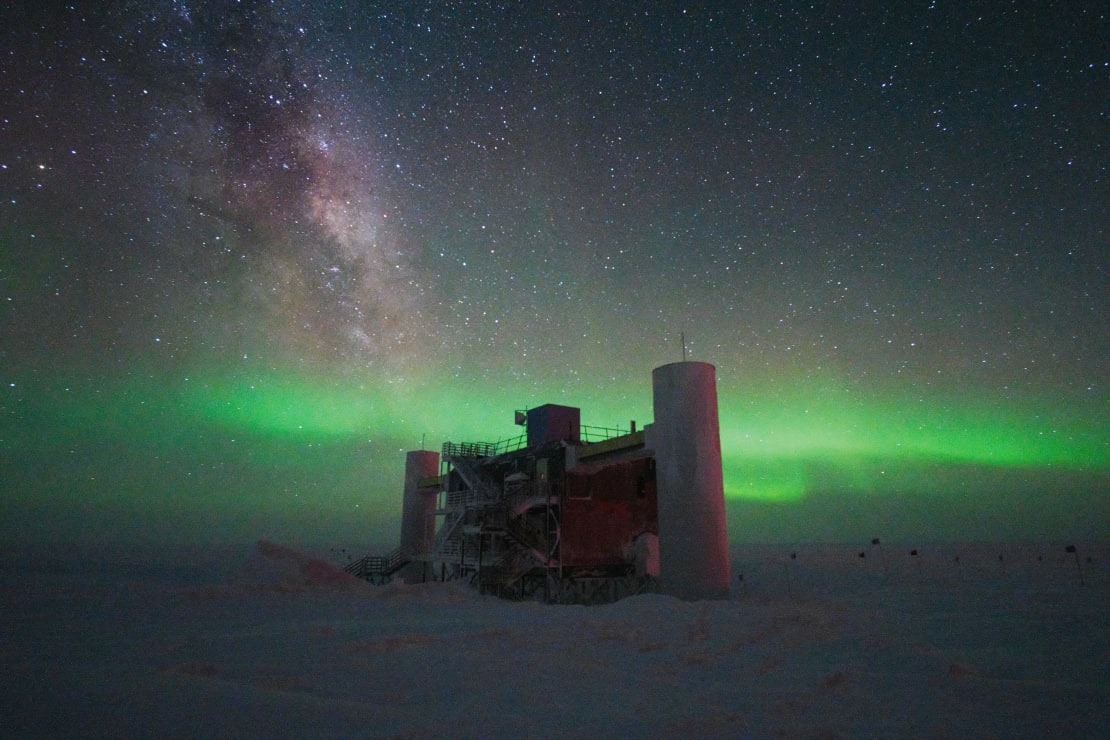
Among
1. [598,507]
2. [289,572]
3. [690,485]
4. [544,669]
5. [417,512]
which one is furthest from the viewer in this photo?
[417,512]

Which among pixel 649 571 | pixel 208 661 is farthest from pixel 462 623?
pixel 649 571

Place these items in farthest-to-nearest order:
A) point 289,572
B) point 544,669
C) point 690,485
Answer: point 289,572 < point 690,485 < point 544,669

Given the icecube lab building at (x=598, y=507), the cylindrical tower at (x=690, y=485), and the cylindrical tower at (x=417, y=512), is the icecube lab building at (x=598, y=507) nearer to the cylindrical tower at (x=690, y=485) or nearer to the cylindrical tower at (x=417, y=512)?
the cylindrical tower at (x=690, y=485)

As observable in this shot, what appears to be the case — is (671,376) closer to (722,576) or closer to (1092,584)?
(722,576)

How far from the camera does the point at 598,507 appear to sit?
36.9 meters

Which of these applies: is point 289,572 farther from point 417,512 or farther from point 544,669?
point 417,512

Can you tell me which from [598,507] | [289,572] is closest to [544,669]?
[289,572]

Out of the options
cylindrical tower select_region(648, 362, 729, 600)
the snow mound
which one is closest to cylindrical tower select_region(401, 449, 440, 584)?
the snow mound

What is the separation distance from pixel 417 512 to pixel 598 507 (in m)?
23.3

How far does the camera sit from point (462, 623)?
634 inches

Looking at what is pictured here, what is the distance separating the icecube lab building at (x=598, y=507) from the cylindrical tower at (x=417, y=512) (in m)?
7.50

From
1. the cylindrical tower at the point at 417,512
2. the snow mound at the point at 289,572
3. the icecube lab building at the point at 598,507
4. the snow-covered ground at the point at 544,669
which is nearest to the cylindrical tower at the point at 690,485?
the icecube lab building at the point at 598,507

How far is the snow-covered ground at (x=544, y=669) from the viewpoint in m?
7.28

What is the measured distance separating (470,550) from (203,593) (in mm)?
19901
